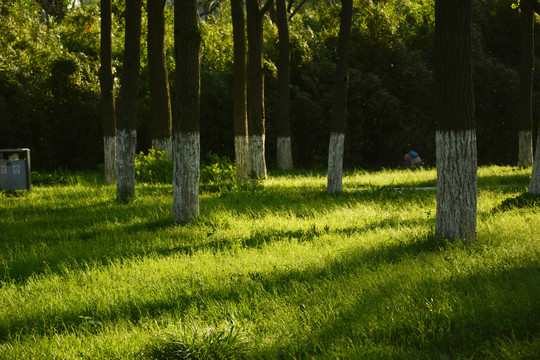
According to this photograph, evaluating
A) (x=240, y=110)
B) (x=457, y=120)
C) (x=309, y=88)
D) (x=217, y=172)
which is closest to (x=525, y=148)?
(x=240, y=110)

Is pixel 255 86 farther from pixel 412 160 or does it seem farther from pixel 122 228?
pixel 412 160

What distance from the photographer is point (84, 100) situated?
23.3m

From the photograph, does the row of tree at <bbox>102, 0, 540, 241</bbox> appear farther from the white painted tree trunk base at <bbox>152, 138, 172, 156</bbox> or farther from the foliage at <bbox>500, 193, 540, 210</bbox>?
the white painted tree trunk base at <bbox>152, 138, 172, 156</bbox>

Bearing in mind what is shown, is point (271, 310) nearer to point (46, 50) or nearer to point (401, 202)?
point (401, 202)

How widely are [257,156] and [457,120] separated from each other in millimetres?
9334

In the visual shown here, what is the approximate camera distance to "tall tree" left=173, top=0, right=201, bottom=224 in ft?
31.3

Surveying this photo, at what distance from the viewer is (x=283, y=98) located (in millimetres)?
22141

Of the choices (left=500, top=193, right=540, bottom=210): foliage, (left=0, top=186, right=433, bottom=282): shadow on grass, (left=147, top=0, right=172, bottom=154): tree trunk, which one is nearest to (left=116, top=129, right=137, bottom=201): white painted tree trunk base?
(left=0, top=186, right=433, bottom=282): shadow on grass

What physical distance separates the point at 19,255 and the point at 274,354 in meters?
5.16

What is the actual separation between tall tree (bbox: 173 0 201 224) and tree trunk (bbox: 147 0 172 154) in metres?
7.25

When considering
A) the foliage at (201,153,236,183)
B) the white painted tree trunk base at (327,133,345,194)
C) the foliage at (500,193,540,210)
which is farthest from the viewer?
the foliage at (201,153,236,183)

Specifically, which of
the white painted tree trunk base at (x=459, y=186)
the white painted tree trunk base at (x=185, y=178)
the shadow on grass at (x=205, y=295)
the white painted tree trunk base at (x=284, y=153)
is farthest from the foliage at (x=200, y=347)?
the white painted tree trunk base at (x=284, y=153)

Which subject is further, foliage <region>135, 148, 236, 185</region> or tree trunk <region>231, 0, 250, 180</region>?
foliage <region>135, 148, 236, 185</region>

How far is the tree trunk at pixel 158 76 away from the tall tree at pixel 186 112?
23.8 ft
